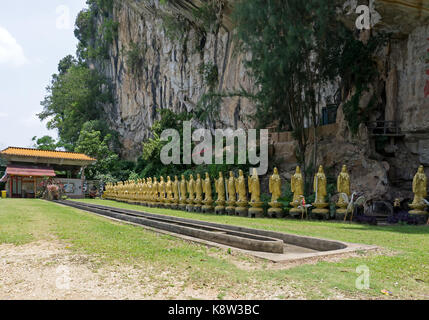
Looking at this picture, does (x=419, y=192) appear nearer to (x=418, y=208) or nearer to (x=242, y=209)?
(x=418, y=208)

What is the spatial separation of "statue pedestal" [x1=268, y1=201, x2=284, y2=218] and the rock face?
12.7 feet

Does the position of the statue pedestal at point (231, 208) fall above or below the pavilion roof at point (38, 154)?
below

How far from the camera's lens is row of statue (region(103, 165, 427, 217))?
1075 cm

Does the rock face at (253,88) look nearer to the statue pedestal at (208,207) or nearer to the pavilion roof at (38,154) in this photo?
the statue pedestal at (208,207)

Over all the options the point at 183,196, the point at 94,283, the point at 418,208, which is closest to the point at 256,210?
the point at 418,208

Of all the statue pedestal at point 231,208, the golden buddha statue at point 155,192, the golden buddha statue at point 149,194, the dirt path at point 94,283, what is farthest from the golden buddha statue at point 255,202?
the golden buddha statue at point 149,194

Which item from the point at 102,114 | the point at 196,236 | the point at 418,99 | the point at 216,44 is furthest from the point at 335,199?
the point at 102,114

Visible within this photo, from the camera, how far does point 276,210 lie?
1215cm

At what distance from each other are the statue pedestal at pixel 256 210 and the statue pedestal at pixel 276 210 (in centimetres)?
41

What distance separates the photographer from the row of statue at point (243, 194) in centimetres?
1075

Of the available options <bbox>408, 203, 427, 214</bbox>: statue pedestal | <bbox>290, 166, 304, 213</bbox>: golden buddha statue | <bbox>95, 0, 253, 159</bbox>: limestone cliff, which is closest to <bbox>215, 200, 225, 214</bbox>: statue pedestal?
<bbox>290, 166, 304, 213</bbox>: golden buddha statue

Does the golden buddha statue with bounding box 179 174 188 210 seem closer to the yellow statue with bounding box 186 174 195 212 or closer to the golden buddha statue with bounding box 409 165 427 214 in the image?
the yellow statue with bounding box 186 174 195 212

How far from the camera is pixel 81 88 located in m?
42.7

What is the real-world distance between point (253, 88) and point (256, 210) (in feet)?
34.2
